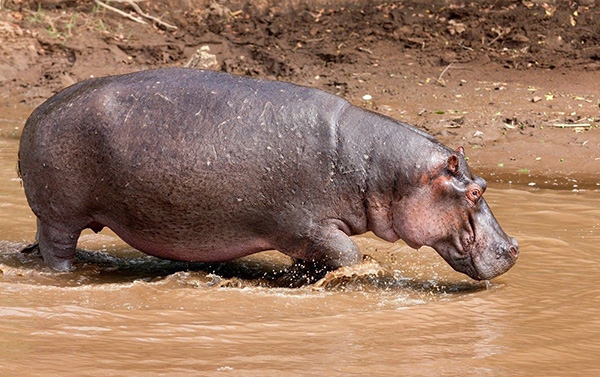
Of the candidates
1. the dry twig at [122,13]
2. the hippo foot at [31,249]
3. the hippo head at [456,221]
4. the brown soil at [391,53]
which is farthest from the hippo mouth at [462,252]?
the dry twig at [122,13]

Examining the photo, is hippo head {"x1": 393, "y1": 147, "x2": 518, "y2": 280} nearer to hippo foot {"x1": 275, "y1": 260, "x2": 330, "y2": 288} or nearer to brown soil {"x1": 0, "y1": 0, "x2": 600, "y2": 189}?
hippo foot {"x1": 275, "y1": 260, "x2": 330, "y2": 288}

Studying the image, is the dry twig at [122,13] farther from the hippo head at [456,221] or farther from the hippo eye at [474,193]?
the hippo eye at [474,193]

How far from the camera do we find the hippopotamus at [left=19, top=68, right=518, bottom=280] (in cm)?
573

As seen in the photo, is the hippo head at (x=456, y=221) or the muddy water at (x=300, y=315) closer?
the muddy water at (x=300, y=315)

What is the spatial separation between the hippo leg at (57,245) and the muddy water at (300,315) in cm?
11

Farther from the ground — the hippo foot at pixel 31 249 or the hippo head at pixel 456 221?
the hippo head at pixel 456 221

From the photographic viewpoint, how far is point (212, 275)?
6.07 meters

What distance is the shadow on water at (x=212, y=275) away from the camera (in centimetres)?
588

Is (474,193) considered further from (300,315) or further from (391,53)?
(391,53)

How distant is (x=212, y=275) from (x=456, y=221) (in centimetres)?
141

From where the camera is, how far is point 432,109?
10.6 metres

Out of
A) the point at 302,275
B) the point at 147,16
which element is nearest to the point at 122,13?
the point at 147,16

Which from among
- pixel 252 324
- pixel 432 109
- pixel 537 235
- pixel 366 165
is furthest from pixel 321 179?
pixel 432 109

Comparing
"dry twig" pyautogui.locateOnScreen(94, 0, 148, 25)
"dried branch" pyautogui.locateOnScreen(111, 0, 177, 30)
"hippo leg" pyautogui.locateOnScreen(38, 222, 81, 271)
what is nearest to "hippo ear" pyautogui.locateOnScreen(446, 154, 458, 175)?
"hippo leg" pyautogui.locateOnScreen(38, 222, 81, 271)
